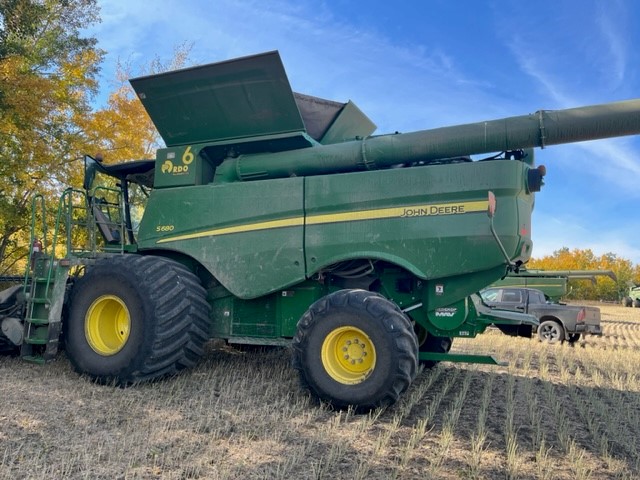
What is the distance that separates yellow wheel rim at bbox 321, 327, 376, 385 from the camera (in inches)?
189

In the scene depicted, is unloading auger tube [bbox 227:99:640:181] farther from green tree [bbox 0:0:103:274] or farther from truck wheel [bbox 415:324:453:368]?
green tree [bbox 0:0:103:274]

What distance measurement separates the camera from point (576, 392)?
20.2 ft

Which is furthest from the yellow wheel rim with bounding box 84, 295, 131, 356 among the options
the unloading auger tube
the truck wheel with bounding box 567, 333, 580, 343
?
the truck wheel with bounding box 567, 333, 580, 343

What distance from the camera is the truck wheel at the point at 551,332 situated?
515 inches

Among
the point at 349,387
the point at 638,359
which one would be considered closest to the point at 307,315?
the point at 349,387

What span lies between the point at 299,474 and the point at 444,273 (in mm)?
2504

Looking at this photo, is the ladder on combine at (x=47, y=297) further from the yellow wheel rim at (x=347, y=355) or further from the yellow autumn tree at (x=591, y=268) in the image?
the yellow autumn tree at (x=591, y=268)

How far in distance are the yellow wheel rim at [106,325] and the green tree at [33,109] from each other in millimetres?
8582

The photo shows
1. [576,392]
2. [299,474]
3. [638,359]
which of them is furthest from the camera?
[638,359]

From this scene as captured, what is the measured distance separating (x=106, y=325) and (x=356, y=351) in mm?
3015

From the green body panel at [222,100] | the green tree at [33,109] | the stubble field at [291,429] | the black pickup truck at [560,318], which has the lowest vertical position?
the stubble field at [291,429]

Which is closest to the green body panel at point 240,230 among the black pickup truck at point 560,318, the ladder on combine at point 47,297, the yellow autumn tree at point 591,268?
the ladder on combine at point 47,297

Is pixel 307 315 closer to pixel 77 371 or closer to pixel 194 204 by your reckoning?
pixel 194 204

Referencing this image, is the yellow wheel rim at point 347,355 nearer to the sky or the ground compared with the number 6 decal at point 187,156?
nearer to the ground
